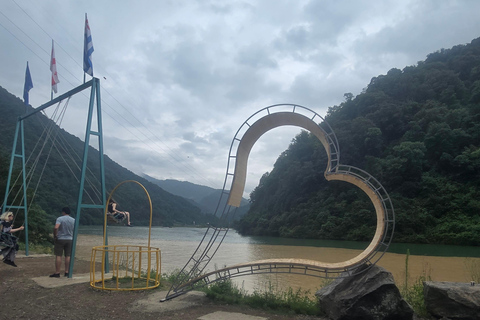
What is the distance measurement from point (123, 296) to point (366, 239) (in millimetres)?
35450

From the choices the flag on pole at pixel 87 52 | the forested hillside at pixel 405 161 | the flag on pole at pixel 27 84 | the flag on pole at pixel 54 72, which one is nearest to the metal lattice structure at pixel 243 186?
the flag on pole at pixel 87 52

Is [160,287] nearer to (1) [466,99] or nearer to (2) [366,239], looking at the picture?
(2) [366,239]

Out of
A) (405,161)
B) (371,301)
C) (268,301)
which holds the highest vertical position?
(405,161)

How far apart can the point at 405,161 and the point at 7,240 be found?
38536 mm

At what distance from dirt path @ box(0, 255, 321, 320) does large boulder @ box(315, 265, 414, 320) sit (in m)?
0.58

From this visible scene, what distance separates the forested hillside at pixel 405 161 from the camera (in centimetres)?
3728

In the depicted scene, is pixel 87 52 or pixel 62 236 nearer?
pixel 62 236

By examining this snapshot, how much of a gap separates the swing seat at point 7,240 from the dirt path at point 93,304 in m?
1.24

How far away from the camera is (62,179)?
2190 inches

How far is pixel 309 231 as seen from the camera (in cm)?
4494

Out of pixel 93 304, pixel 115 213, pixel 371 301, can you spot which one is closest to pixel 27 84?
pixel 115 213

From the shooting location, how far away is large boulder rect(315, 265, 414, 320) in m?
5.76

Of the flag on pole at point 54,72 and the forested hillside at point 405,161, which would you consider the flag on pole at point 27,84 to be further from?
the forested hillside at point 405,161

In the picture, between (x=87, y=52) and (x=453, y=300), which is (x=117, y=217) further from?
(x=453, y=300)
